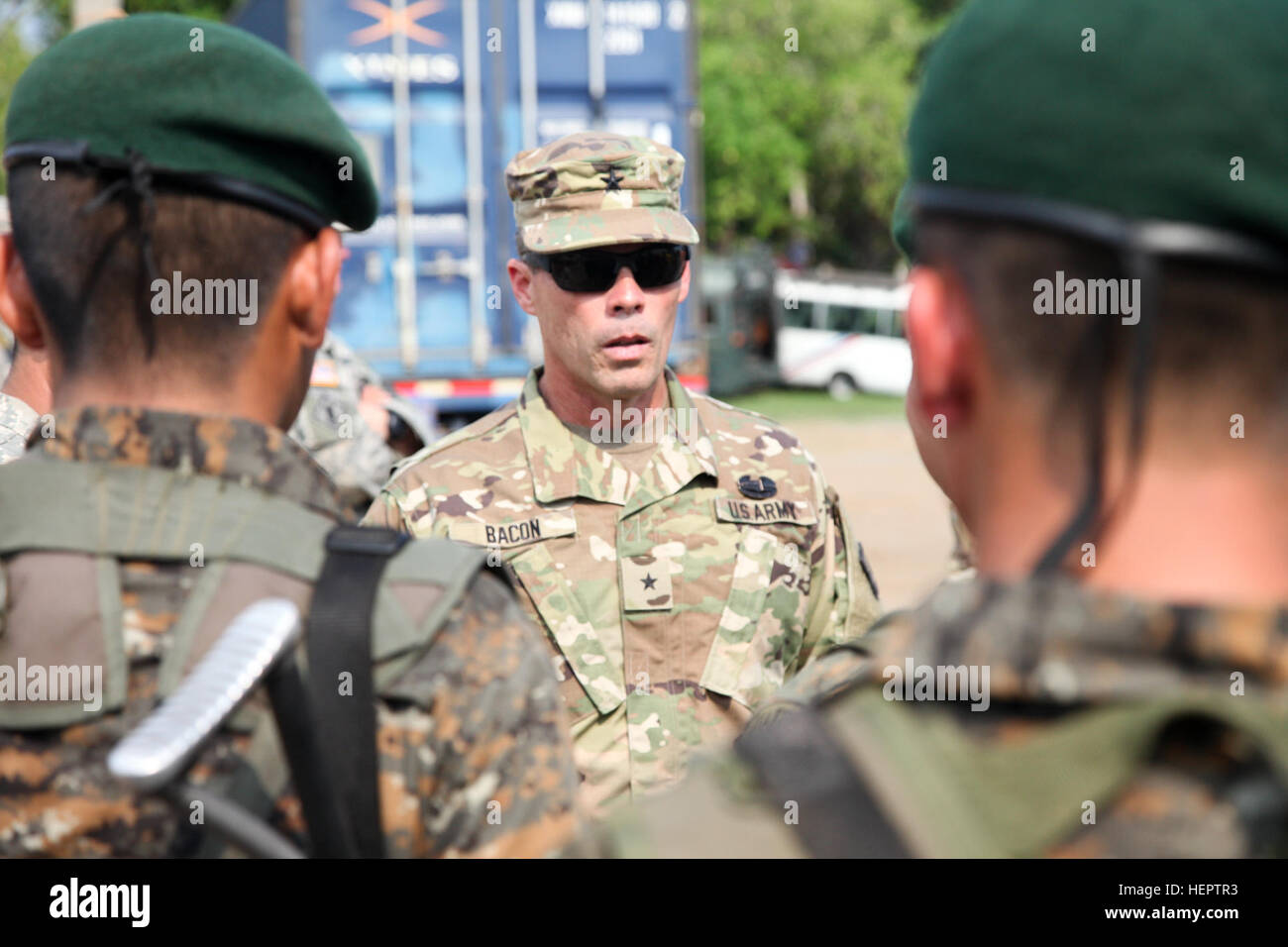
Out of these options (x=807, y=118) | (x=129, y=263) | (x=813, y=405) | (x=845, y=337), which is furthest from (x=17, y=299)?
(x=807, y=118)

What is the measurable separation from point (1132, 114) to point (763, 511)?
227cm

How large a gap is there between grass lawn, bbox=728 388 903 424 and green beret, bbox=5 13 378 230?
19.8m

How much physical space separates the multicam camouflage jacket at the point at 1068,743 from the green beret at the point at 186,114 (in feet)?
3.05

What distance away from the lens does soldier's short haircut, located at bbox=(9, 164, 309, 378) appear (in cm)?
164

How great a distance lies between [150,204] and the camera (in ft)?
5.27

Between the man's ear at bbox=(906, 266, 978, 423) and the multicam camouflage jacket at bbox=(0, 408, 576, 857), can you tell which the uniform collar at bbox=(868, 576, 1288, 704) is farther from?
the multicam camouflage jacket at bbox=(0, 408, 576, 857)

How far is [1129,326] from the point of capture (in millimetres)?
1117

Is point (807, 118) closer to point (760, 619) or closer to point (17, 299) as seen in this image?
point (760, 619)

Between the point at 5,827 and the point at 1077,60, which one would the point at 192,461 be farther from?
the point at 1077,60

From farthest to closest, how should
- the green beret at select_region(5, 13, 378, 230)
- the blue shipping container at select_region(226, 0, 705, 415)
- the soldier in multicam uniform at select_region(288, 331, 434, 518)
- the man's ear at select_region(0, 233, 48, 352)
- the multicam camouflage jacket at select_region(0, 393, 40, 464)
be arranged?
1. the blue shipping container at select_region(226, 0, 705, 415)
2. the soldier in multicam uniform at select_region(288, 331, 434, 518)
3. the multicam camouflage jacket at select_region(0, 393, 40, 464)
4. the man's ear at select_region(0, 233, 48, 352)
5. the green beret at select_region(5, 13, 378, 230)

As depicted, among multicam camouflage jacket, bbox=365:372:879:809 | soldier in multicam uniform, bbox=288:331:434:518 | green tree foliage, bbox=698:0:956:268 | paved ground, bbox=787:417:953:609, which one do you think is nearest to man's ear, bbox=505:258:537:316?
multicam camouflage jacket, bbox=365:372:879:809

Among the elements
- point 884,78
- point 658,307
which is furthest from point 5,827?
point 884,78

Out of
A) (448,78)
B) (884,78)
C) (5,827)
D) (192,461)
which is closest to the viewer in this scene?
(5,827)
